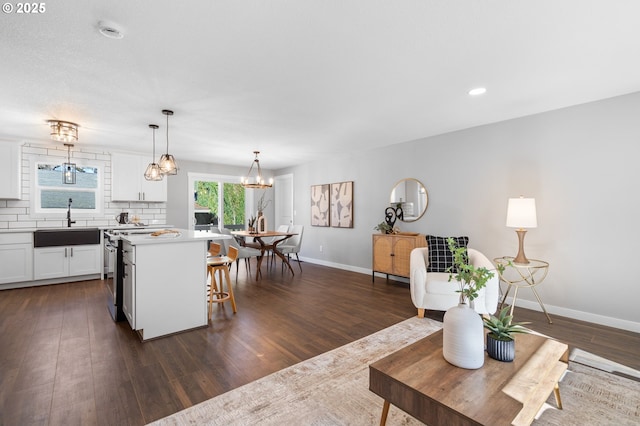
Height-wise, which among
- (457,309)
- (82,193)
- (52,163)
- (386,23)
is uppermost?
(386,23)

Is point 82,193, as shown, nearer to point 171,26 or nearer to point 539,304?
point 171,26

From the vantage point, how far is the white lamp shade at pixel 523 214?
3.05 meters

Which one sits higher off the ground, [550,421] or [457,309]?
[457,309]

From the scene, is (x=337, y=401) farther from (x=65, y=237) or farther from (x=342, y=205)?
(x=65, y=237)

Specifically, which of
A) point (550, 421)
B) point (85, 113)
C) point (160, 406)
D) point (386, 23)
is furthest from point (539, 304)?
point (85, 113)

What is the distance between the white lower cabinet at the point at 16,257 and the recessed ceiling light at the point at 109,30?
14.7ft

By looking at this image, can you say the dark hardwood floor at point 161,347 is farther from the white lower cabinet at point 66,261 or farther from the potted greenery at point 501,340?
the potted greenery at point 501,340

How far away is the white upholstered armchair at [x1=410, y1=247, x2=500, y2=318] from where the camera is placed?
2949 mm

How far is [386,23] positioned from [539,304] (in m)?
3.60

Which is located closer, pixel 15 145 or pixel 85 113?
pixel 85 113

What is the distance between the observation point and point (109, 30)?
1.81 meters

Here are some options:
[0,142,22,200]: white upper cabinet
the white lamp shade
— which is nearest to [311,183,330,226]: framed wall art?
the white lamp shade

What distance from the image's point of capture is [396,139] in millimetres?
4703

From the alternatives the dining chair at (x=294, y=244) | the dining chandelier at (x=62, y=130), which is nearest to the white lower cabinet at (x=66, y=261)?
the dining chandelier at (x=62, y=130)
